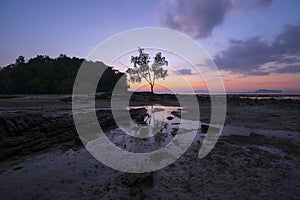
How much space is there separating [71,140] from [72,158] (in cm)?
271

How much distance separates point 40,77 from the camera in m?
72.2

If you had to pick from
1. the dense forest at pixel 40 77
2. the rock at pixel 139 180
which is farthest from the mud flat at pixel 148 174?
the dense forest at pixel 40 77

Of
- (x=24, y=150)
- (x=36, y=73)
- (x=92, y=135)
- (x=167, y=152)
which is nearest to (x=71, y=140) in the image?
(x=92, y=135)

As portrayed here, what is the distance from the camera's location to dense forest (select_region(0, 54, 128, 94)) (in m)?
70.5

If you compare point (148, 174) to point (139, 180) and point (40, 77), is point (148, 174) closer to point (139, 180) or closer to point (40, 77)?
point (139, 180)

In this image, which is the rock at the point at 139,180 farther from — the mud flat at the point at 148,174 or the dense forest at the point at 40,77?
the dense forest at the point at 40,77

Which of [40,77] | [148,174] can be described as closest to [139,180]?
[148,174]

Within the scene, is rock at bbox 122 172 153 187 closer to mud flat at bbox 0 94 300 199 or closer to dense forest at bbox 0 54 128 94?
mud flat at bbox 0 94 300 199

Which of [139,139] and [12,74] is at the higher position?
[12,74]

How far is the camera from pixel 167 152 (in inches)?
324

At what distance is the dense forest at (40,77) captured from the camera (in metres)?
70.5

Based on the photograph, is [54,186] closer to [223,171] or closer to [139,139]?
[223,171]

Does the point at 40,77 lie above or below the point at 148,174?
above

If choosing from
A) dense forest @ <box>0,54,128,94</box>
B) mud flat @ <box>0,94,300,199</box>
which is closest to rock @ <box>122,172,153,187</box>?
mud flat @ <box>0,94,300,199</box>
